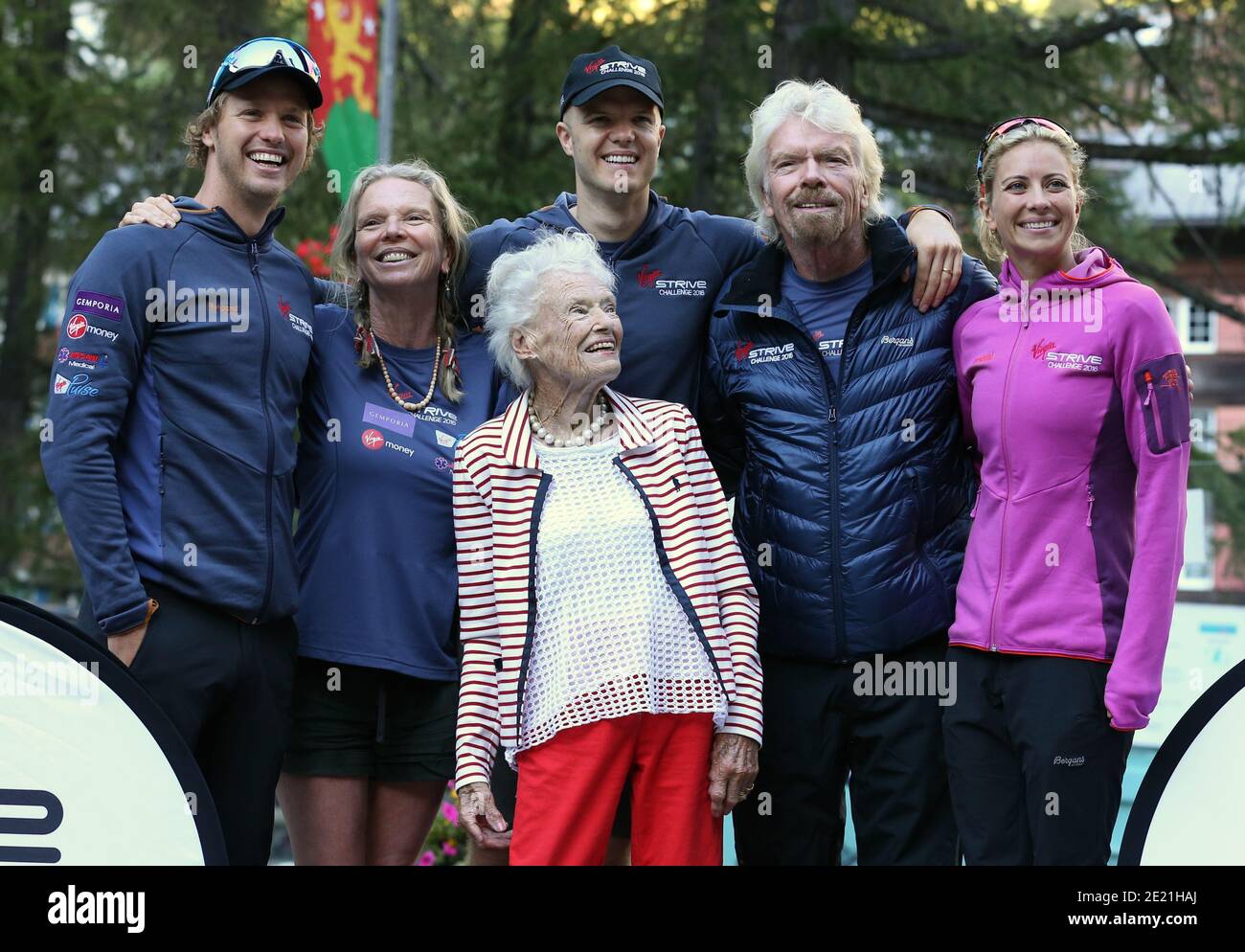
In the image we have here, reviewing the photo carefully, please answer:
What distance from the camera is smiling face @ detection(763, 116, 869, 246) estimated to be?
3.87 m

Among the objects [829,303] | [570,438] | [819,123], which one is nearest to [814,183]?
[819,123]

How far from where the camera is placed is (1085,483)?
3490 millimetres

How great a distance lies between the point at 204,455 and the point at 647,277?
140 centimetres

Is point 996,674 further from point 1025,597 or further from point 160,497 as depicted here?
point 160,497

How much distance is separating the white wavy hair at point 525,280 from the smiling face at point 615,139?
0.45m

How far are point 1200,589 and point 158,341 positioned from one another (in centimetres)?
477

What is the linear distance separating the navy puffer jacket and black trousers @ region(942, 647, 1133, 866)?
0.97ft

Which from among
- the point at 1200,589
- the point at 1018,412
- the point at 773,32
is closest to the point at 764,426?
the point at 1018,412

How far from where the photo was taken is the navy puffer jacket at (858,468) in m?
3.77

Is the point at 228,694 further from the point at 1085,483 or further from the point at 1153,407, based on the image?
the point at 1153,407

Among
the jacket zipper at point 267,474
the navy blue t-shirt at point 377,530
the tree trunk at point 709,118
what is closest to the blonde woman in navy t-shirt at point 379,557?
the navy blue t-shirt at point 377,530

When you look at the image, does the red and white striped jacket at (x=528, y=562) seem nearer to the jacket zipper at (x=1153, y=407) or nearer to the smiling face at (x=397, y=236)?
the smiling face at (x=397, y=236)

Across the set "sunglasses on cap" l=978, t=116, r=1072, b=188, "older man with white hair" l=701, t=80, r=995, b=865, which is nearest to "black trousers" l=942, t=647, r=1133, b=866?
"older man with white hair" l=701, t=80, r=995, b=865

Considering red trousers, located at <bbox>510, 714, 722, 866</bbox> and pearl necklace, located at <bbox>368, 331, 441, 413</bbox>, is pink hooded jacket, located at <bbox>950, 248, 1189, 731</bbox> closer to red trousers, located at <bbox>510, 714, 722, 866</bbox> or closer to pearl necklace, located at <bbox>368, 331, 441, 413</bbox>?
red trousers, located at <bbox>510, 714, 722, 866</bbox>
